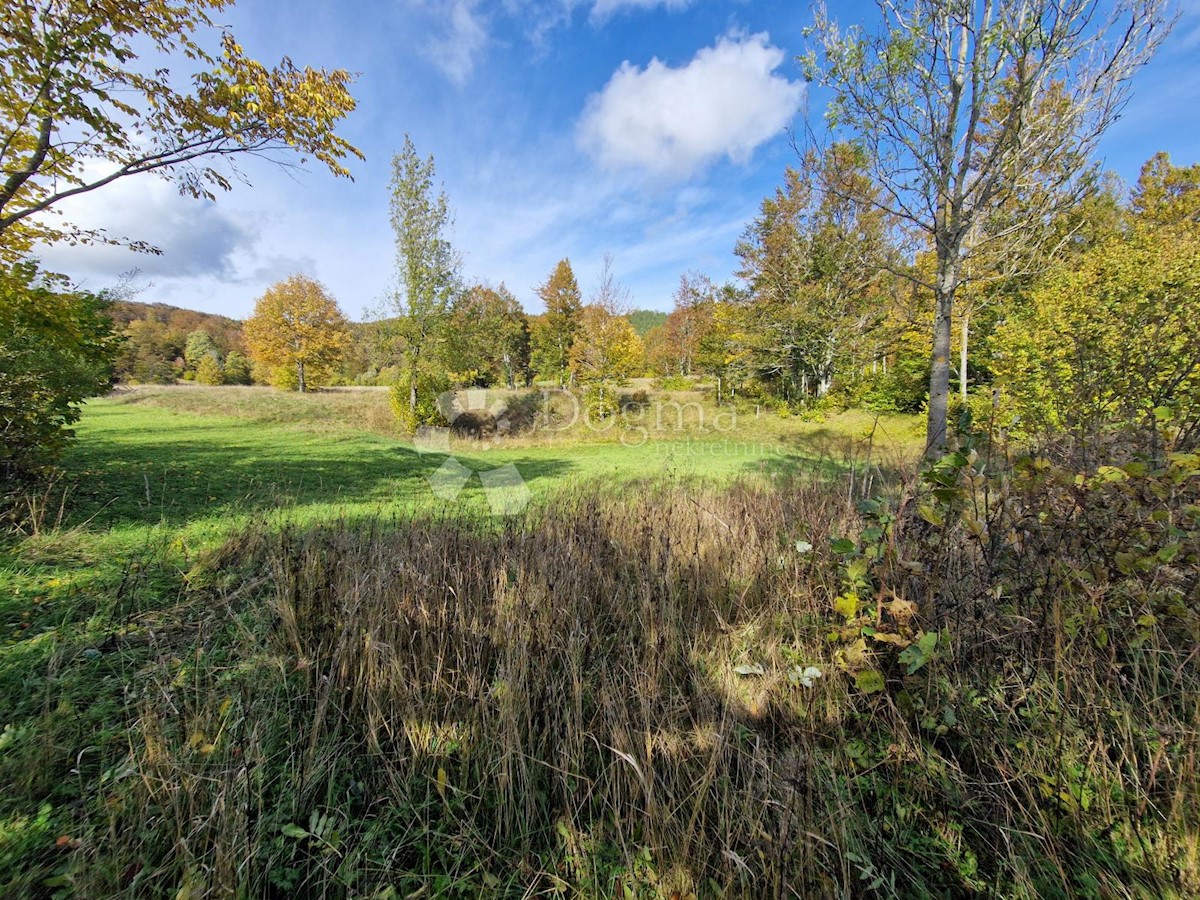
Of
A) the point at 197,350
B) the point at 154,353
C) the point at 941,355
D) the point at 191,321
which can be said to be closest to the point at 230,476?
the point at 941,355

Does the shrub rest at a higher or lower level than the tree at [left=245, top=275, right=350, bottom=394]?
lower

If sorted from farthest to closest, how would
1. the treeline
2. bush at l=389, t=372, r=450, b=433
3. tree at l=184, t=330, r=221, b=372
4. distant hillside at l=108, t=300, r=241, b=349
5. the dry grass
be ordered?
distant hillside at l=108, t=300, r=241, b=349, tree at l=184, t=330, r=221, b=372, bush at l=389, t=372, r=450, b=433, the treeline, the dry grass

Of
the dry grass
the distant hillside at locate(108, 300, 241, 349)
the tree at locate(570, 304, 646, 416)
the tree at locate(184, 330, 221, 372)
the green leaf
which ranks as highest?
the distant hillside at locate(108, 300, 241, 349)

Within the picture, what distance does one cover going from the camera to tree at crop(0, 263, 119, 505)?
3.78 metres

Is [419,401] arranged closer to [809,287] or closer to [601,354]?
[601,354]

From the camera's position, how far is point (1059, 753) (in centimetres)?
160

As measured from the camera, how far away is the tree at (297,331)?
29.2 metres

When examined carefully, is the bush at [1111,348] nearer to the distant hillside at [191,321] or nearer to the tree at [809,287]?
the tree at [809,287]

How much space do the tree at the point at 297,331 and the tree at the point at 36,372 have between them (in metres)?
28.9

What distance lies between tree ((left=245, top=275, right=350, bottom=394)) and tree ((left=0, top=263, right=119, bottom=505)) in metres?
28.9

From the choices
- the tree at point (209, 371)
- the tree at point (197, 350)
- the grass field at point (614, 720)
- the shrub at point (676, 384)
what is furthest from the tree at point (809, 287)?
the tree at point (197, 350)

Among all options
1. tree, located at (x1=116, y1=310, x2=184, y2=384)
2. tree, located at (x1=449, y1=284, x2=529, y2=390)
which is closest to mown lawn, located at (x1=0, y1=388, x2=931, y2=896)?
tree, located at (x1=449, y1=284, x2=529, y2=390)

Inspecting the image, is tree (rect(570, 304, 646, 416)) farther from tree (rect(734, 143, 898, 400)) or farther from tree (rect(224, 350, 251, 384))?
tree (rect(224, 350, 251, 384))

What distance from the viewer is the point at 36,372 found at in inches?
153
